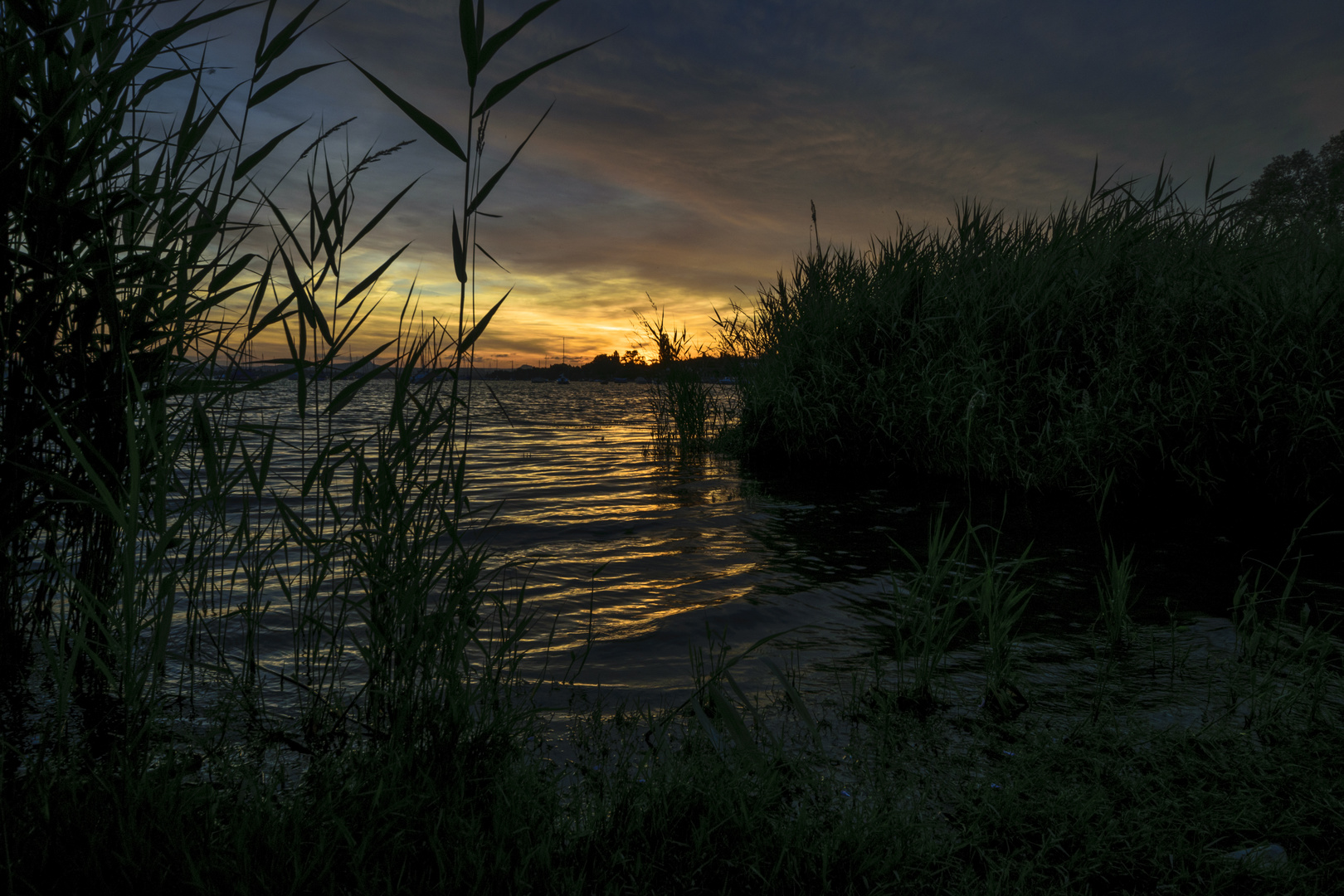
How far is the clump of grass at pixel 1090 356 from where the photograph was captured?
5.54 meters

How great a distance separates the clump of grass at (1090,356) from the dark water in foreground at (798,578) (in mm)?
745

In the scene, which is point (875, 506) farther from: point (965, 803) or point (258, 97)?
point (258, 97)

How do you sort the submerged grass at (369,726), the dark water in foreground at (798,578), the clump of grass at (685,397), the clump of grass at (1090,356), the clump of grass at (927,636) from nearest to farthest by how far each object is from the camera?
the submerged grass at (369,726) → the clump of grass at (927,636) → the dark water in foreground at (798,578) → the clump of grass at (1090,356) → the clump of grass at (685,397)

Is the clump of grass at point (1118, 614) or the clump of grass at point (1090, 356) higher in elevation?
the clump of grass at point (1090, 356)

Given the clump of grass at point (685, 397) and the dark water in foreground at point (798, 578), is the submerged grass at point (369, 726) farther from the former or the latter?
the clump of grass at point (685, 397)

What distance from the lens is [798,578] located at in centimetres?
438

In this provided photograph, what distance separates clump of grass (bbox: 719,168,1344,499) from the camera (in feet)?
18.2

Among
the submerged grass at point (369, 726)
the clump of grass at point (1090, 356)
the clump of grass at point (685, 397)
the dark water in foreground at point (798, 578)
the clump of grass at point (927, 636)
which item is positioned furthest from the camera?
the clump of grass at point (685, 397)

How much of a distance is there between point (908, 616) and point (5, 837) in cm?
288

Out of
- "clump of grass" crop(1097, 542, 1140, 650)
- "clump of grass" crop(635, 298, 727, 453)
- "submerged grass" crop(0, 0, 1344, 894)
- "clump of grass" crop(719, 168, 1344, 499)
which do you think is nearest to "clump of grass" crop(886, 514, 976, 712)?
"submerged grass" crop(0, 0, 1344, 894)

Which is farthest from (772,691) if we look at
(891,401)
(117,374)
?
(891,401)

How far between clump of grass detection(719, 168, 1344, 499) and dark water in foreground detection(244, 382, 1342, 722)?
29.3 inches

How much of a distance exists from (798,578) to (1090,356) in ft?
Result: 14.3

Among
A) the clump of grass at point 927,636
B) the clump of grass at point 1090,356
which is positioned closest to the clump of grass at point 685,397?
the clump of grass at point 1090,356
